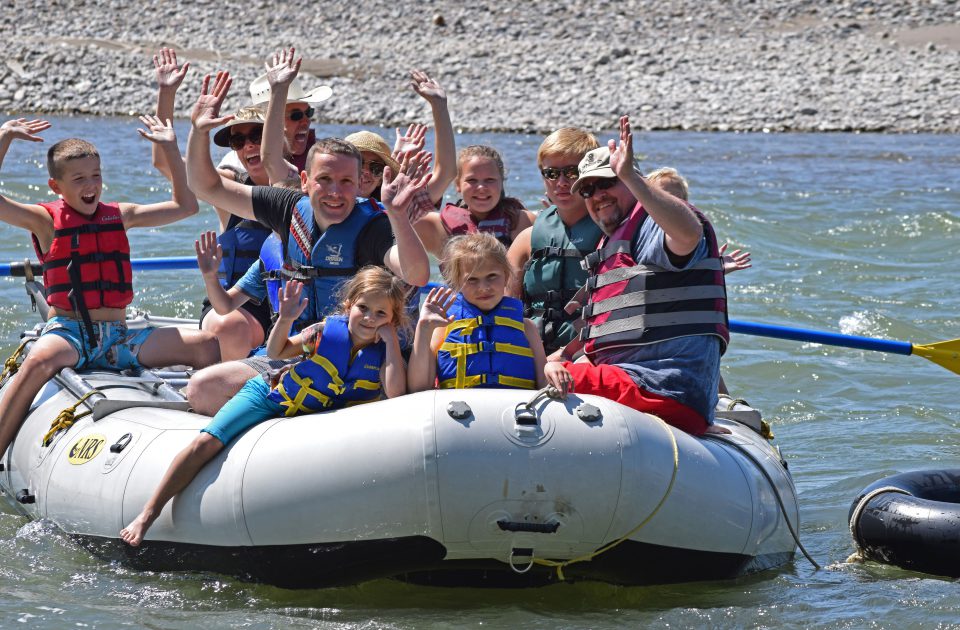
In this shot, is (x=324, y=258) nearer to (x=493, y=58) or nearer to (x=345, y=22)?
(x=493, y=58)

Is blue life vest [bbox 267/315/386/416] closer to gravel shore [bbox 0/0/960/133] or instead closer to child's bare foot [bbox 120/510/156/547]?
child's bare foot [bbox 120/510/156/547]

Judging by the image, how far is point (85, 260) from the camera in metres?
5.12

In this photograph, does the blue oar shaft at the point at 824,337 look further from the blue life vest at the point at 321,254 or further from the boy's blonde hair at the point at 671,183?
the blue life vest at the point at 321,254

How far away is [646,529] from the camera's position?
12.8 feet

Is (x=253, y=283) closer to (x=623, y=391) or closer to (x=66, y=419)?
(x=66, y=419)

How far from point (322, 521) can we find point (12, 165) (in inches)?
472

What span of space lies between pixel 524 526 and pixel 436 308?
2.27 feet

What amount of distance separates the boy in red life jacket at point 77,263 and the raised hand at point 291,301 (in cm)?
115

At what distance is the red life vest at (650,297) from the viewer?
4098mm

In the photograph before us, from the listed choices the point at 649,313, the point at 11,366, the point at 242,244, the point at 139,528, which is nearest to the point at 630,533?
the point at 649,313

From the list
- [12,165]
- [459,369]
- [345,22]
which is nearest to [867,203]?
[12,165]

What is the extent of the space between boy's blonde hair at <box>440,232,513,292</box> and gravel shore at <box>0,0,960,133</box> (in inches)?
595

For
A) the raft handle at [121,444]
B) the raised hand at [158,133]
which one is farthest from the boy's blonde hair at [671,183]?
the raft handle at [121,444]

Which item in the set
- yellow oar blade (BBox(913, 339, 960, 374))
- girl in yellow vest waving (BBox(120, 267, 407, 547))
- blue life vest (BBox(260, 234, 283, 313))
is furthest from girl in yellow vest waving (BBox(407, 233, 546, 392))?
yellow oar blade (BBox(913, 339, 960, 374))
